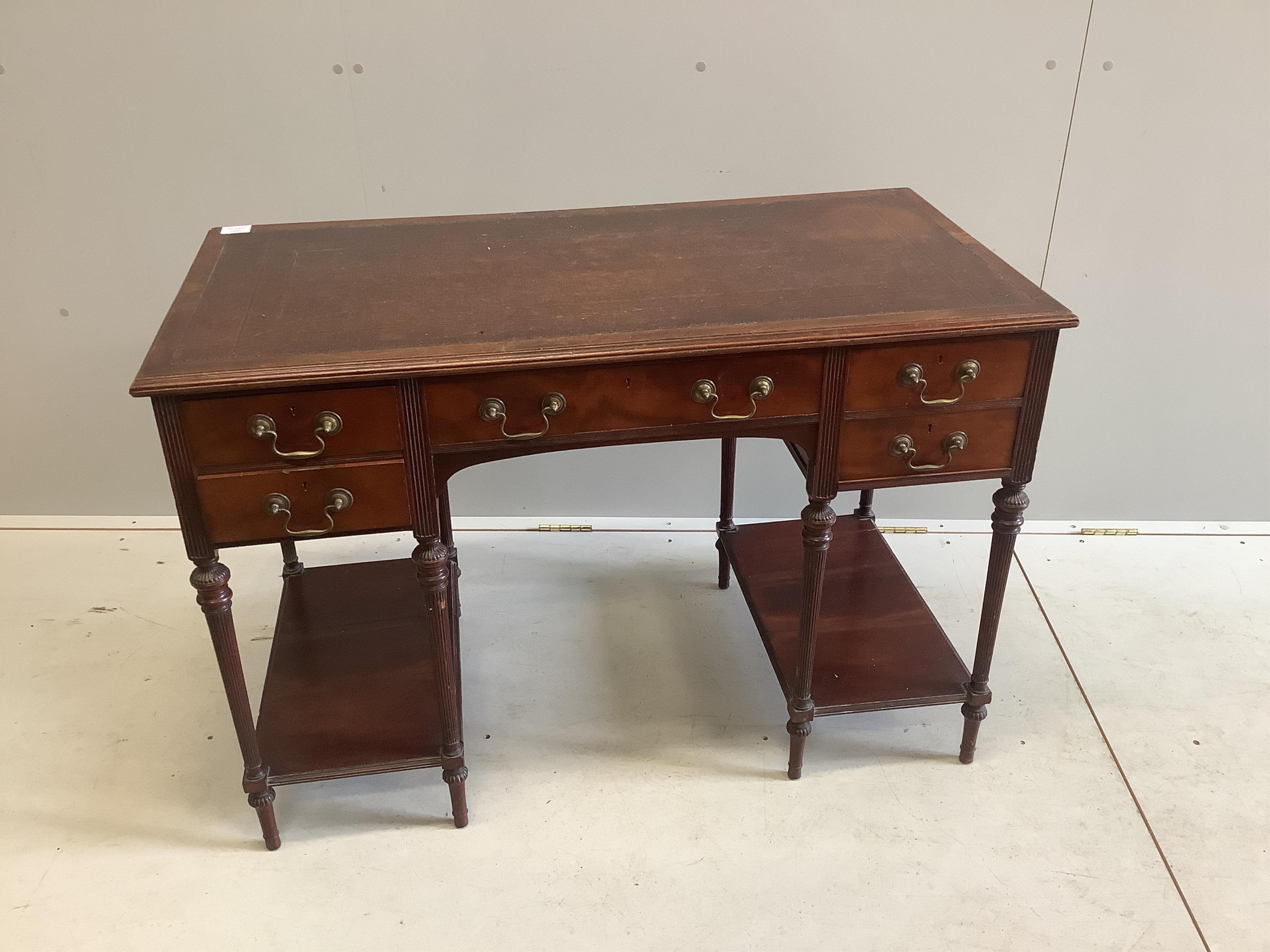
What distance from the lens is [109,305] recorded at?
260 centimetres

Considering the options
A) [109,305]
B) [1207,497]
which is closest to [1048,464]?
[1207,497]

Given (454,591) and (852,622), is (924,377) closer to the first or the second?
(852,622)

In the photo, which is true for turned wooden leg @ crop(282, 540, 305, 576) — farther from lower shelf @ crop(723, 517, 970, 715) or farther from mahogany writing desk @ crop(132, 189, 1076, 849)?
lower shelf @ crop(723, 517, 970, 715)

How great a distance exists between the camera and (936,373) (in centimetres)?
167

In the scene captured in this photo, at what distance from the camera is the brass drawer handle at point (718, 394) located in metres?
1.63

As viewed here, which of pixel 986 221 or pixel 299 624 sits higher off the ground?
pixel 986 221

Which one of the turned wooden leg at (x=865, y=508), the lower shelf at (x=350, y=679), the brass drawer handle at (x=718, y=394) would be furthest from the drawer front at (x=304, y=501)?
the turned wooden leg at (x=865, y=508)

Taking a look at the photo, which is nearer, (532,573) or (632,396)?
(632,396)

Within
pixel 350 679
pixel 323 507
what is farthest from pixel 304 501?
pixel 350 679

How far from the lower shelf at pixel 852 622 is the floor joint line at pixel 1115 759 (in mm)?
350

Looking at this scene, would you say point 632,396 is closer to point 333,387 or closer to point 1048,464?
point 333,387

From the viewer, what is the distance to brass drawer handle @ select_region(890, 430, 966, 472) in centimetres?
172

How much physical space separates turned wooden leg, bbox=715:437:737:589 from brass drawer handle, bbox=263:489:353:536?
1.01 meters

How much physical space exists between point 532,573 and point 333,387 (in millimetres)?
1266
